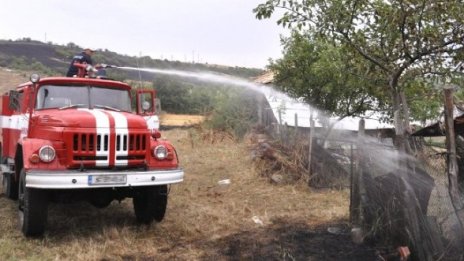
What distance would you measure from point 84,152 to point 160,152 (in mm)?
1073

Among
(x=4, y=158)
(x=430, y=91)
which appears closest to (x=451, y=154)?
(x=430, y=91)

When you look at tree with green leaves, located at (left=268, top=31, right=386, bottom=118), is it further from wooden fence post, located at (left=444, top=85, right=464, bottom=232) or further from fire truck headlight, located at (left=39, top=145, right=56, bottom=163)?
fire truck headlight, located at (left=39, top=145, right=56, bottom=163)

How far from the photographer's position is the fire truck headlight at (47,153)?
622 cm

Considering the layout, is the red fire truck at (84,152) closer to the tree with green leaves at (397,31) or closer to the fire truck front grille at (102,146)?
the fire truck front grille at (102,146)

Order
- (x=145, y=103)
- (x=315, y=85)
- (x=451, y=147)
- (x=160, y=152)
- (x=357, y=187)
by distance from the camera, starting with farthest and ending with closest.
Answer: (x=315, y=85)
(x=145, y=103)
(x=160, y=152)
(x=357, y=187)
(x=451, y=147)

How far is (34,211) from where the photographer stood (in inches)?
248

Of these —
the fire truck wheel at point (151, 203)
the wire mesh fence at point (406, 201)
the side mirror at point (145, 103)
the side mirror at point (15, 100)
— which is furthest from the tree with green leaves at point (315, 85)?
the side mirror at point (15, 100)

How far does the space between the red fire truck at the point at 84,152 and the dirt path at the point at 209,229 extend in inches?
16.5

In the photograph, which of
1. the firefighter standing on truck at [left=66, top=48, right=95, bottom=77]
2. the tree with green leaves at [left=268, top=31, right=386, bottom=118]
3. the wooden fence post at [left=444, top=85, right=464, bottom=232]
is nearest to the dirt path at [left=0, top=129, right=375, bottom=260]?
the wooden fence post at [left=444, top=85, right=464, bottom=232]

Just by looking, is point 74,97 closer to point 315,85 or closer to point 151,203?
point 151,203

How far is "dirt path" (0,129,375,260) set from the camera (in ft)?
19.5

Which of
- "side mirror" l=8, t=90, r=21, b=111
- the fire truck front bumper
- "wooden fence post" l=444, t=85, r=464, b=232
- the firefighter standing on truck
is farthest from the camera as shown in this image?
the firefighter standing on truck

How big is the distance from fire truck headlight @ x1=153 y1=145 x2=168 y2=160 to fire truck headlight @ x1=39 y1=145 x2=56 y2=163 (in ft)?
4.45

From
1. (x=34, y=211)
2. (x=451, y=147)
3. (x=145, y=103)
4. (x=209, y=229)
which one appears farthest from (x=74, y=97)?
(x=451, y=147)
